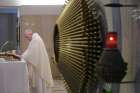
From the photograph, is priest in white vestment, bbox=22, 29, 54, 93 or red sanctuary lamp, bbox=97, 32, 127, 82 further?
priest in white vestment, bbox=22, 29, 54, 93

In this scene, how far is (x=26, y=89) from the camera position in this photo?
570cm

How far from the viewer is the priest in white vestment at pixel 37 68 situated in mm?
7305

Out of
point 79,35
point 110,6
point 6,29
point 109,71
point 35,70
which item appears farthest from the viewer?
point 6,29

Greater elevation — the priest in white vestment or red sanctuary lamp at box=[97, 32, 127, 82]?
red sanctuary lamp at box=[97, 32, 127, 82]

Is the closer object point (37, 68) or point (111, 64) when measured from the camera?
point (111, 64)

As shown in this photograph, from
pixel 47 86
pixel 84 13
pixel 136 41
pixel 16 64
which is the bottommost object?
pixel 47 86

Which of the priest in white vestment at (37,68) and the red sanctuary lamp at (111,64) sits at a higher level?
the red sanctuary lamp at (111,64)

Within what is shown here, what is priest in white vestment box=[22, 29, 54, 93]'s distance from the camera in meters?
7.30

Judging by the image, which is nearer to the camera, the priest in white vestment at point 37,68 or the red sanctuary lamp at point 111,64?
the red sanctuary lamp at point 111,64

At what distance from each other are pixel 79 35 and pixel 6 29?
11829 mm

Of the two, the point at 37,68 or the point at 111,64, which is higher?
the point at 111,64

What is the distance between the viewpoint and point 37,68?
7328 mm

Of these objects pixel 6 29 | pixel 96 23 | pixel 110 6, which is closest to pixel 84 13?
pixel 96 23

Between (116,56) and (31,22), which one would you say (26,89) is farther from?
(31,22)
